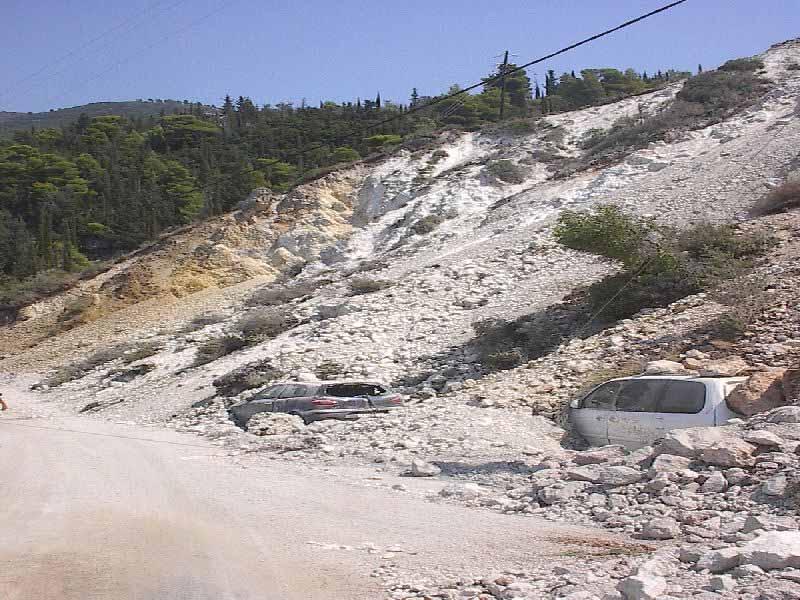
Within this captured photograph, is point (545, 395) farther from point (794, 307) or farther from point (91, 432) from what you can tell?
point (91, 432)

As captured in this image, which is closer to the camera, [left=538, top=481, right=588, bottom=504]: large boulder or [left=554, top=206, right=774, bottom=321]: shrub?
[left=538, top=481, right=588, bottom=504]: large boulder

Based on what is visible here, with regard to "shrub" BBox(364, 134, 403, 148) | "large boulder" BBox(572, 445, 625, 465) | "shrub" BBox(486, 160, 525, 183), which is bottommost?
"large boulder" BBox(572, 445, 625, 465)

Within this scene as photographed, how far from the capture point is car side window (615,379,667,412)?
10742mm

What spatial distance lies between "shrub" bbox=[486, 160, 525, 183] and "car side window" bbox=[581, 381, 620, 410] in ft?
91.6

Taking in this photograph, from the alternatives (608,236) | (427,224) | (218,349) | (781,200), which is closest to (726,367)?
(608,236)

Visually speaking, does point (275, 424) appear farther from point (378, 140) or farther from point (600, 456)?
point (378, 140)

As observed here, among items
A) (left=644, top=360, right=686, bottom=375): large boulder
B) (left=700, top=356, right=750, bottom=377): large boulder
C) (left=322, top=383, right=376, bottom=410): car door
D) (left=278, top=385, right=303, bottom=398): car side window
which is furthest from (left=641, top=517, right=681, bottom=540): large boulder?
(left=278, top=385, right=303, bottom=398): car side window

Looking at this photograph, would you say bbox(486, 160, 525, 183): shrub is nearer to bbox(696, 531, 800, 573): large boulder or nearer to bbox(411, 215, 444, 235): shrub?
bbox(411, 215, 444, 235): shrub

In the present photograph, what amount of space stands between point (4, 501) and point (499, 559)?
6149mm

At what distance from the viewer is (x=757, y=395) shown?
10203 millimetres

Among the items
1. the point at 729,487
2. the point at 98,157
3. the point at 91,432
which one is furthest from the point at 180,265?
the point at 98,157

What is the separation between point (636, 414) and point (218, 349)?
54.6 ft

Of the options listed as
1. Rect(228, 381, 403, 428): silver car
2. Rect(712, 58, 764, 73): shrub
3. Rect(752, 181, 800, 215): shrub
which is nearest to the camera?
Rect(228, 381, 403, 428): silver car

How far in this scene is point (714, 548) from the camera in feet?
19.4
